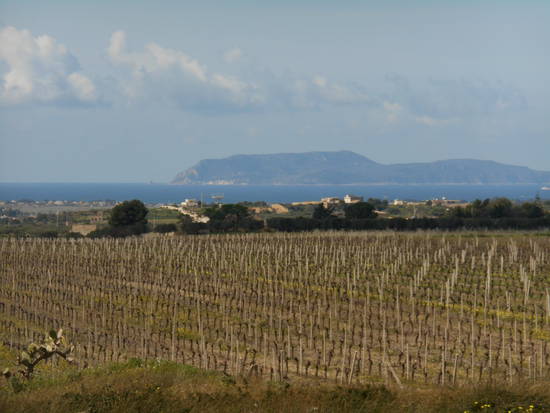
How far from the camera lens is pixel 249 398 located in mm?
12836

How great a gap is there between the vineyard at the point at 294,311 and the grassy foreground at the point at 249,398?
7.26ft

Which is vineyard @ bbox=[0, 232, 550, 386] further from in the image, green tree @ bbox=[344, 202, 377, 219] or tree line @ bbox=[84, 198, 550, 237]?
green tree @ bbox=[344, 202, 377, 219]

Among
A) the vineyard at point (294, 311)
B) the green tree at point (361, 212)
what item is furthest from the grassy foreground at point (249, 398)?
the green tree at point (361, 212)

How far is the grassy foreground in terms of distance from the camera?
39.8 feet

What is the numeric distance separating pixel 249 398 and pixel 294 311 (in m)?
15.3

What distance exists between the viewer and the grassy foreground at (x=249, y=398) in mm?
12133

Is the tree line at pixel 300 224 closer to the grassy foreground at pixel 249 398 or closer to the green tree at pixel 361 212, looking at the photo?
the green tree at pixel 361 212

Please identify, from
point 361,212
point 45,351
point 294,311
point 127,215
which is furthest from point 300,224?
point 45,351

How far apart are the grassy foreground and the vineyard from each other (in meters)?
2.21

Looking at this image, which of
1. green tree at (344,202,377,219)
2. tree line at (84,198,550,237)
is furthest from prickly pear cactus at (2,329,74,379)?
green tree at (344,202,377,219)

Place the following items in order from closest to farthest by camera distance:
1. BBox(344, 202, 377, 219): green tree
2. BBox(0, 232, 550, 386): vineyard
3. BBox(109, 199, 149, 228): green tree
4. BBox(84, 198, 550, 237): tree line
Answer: BBox(0, 232, 550, 386): vineyard → BBox(84, 198, 550, 237): tree line → BBox(109, 199, 149, 228): green tree → BBox(344, 202, 377, 219): green tree

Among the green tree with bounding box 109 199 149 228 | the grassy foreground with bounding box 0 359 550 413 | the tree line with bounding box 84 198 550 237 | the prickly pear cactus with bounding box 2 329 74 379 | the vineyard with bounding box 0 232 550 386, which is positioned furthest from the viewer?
the green tree with bounding box 109 199 149 228

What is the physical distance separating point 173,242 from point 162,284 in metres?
18.2

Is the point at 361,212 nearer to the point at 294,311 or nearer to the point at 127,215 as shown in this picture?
the point at 127,215
